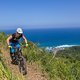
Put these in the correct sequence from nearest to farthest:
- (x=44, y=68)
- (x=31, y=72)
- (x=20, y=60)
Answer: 1. (x=20, y=60)
2. (x=31, y=72)
3. (x=44, y=68)

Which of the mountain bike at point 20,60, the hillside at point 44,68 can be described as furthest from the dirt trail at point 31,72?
the mountain bike at point 20,60

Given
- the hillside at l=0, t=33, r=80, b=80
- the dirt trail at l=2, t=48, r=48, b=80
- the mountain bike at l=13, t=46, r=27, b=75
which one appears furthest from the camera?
the hillside at l=0, t=33, r=80, b=80

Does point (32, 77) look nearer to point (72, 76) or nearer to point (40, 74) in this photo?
point (40, 74)

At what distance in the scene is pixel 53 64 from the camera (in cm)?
1211

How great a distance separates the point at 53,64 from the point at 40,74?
3.58 ft

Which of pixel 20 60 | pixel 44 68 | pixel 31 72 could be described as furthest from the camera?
pixel 44 68

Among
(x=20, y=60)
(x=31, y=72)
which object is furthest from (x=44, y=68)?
(x=20, y=60)

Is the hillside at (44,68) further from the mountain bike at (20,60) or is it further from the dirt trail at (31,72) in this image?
the mountain bike at (20,60)

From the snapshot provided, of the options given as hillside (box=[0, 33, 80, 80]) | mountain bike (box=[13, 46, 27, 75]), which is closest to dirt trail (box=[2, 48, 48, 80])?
hillside (box=[0, 33, 80, 80])

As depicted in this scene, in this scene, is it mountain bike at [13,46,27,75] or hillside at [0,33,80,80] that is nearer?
mountain bike at [13,46,27,75]

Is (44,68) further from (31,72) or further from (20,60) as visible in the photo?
(20,60)

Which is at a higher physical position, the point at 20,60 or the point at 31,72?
the point at 20,60

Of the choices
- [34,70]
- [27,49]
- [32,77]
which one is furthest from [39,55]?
[32,77]

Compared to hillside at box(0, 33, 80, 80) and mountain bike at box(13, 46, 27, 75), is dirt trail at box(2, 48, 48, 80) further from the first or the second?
mountain bike at box(13, 46, 27, 75)
